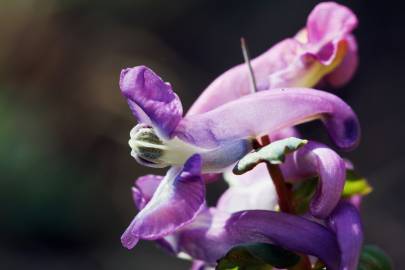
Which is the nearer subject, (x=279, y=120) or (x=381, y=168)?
(x=279, y=120)

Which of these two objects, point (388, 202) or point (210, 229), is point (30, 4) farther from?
point (210, 229)

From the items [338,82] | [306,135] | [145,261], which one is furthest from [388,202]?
[338,82]

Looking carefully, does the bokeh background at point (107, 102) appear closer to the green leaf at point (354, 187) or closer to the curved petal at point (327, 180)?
the green leaf at point (354, 187)

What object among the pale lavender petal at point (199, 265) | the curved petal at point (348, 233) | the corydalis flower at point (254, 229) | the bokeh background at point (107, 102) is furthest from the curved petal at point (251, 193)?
the bokeh background at point (107, 102)

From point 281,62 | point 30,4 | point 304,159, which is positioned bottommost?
point 30,4

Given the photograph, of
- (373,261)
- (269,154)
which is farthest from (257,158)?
(373,261)
